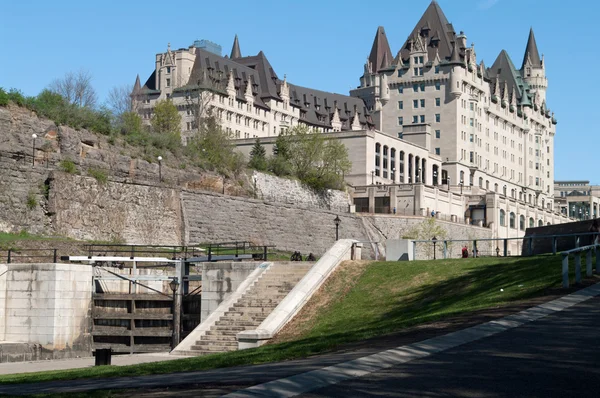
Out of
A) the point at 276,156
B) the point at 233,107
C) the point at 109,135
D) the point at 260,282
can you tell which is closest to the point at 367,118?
the point at 233,107

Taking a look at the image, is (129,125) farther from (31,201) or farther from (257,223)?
(31,201)

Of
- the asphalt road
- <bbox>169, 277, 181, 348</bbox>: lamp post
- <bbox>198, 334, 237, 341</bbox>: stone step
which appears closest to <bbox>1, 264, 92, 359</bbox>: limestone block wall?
<bbox>169, 277, 181, 348</bbox>: lamp post

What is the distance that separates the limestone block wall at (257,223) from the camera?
68.2 metres

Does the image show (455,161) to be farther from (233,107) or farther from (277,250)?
(277,250)

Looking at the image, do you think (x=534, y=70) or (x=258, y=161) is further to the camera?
(x=534, y=70)

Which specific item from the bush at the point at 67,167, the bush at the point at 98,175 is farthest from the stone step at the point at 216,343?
the bush at the point at 98,175

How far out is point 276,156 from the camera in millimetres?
101438

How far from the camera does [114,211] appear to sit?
61875 millimetres

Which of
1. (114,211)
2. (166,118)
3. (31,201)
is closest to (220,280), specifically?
(31,201)

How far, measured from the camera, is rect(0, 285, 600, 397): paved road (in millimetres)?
13055

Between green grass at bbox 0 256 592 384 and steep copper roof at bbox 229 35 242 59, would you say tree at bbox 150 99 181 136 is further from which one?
green grass at bbox 0 256 592 384

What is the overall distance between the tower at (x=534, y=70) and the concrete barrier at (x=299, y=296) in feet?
503

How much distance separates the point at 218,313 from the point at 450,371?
2180 centimetres

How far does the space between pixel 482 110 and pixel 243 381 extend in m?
143
